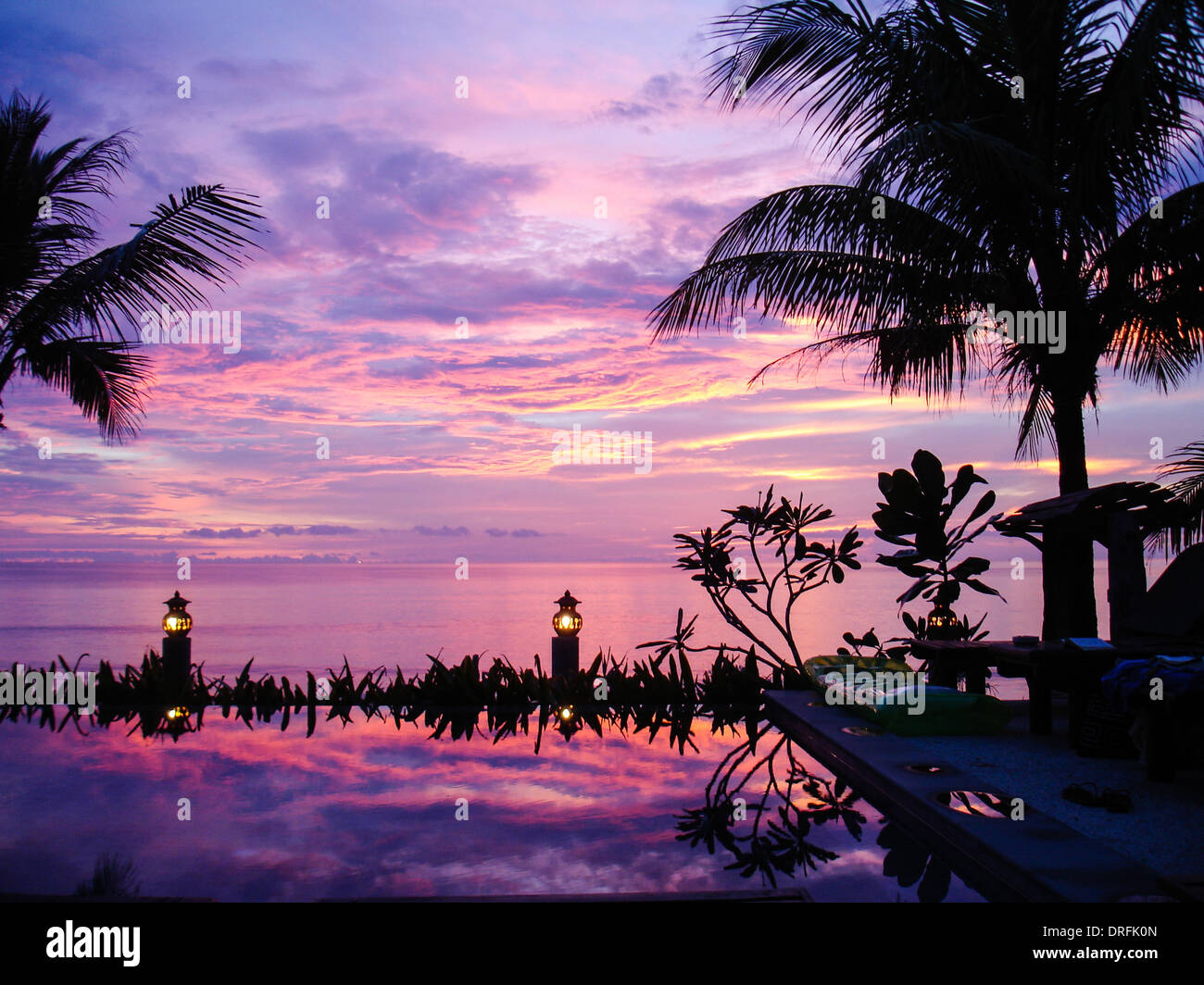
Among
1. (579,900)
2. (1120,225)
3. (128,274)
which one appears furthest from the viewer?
(1120,225)

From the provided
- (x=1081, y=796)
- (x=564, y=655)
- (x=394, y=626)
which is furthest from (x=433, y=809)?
(x=394, y=626)

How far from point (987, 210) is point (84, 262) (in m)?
7.08

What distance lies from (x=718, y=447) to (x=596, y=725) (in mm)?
9806

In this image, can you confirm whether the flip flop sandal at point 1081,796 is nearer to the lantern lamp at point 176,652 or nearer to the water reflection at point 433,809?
the water reflection at point 433,809

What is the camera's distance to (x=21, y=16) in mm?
5926

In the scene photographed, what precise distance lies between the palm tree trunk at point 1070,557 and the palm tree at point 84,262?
6280mm

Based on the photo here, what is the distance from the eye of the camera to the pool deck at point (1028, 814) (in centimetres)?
259

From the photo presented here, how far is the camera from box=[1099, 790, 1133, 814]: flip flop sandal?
3.57 metres

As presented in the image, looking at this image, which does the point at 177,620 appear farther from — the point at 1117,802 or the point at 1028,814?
the point at 1117,802

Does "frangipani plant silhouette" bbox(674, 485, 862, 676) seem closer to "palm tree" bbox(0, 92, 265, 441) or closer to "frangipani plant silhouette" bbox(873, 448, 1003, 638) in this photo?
"frangipani plant silhouette" bbox(873, 448, 1003, 638)

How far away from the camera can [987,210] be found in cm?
662

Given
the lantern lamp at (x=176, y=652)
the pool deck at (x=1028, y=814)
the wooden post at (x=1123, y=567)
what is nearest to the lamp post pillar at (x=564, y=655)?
the pool deck at (x=1028, y=814)

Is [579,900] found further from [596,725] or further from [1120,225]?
[1120,225]
